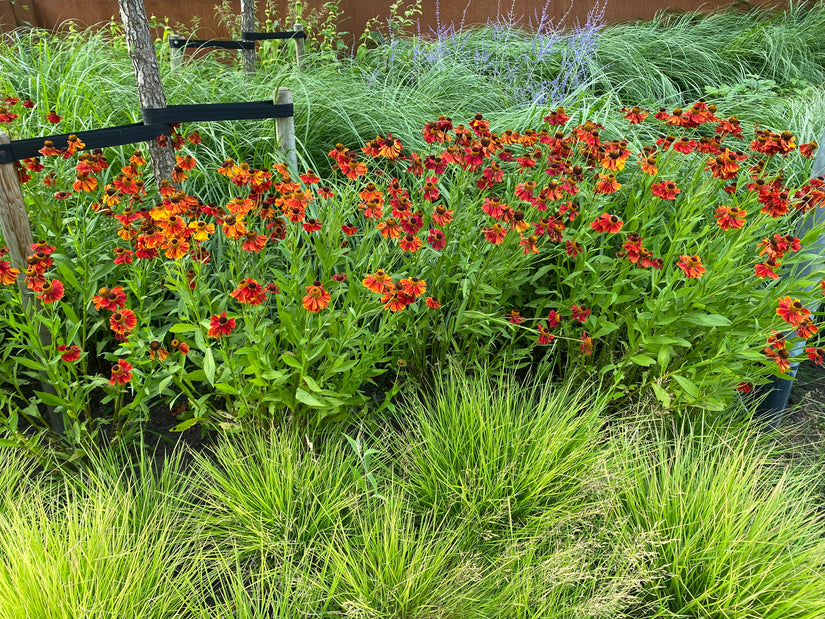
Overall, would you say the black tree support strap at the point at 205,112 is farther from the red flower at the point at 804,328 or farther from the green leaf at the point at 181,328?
the red flower at the point at 804,328

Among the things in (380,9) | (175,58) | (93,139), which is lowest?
(93,139)

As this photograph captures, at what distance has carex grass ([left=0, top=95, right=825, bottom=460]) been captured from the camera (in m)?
1.69

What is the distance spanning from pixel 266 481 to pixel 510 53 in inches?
172

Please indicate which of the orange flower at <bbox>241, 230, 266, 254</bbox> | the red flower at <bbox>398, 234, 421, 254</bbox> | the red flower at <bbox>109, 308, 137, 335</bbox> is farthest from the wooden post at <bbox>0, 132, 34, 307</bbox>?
the red flower at <bbox>398, 234, 421, 254</bbox>

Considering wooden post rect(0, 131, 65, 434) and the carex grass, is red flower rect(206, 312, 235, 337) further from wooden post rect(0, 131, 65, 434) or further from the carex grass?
wooden post rect(0, 131, 65, 434)

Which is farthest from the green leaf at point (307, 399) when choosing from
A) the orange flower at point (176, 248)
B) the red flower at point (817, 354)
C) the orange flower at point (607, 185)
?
the red flower at point (817, 354)

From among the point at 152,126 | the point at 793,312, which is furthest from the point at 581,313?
the point at 152,126

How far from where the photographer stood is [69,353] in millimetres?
1641

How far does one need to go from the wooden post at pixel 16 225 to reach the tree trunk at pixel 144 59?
0.53 m

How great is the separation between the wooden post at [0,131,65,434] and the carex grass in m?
0.05

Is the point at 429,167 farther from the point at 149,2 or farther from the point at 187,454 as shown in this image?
the point at 149,2

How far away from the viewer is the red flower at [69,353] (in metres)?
1.64

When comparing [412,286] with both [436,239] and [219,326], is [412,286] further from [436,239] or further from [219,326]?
[219,326]

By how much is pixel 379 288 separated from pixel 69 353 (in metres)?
0.91
